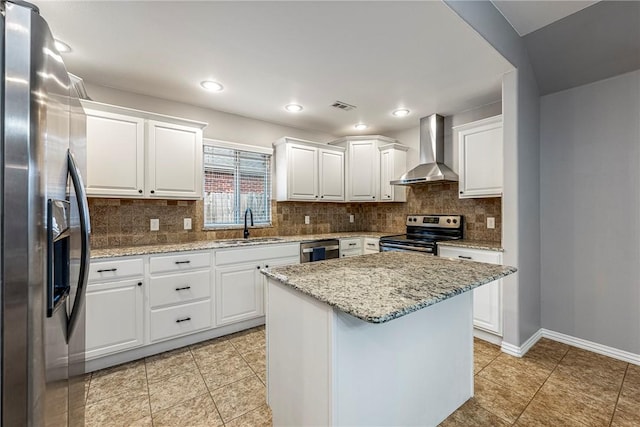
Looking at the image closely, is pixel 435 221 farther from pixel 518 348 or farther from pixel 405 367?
pixel 405 367

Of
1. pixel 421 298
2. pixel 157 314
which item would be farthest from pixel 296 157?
pixel 421 298

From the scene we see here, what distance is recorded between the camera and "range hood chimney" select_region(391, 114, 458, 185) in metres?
3.52

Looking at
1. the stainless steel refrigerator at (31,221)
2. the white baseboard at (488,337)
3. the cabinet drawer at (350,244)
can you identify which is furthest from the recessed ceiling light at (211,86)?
the white baseboard at (488,337)

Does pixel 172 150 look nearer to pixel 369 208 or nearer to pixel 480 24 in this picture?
pixel 480 24

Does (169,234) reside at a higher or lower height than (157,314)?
higher

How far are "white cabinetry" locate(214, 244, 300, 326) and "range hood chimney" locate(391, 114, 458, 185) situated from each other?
→ 191 centimetres

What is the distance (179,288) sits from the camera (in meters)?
2.55

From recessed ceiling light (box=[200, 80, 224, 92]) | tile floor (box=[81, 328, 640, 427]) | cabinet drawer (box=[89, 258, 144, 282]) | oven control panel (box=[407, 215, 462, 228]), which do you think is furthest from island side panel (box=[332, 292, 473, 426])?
recessed ceiling light (box=[200, 80, 224, 92])

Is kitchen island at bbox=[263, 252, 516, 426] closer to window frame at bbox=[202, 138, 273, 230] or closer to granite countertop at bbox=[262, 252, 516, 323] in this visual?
granite countertop at bbox=[262, 252, 516, 323]

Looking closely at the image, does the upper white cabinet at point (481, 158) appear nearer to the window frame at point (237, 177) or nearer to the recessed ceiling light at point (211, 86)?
the window frame at point (237, 177)

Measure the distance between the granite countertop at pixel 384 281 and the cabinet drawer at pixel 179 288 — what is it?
1.42 metres

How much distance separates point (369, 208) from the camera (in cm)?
480

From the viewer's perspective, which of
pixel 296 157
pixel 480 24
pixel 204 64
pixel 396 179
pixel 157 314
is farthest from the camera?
pixel 396 179

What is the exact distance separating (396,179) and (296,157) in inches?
56.5
